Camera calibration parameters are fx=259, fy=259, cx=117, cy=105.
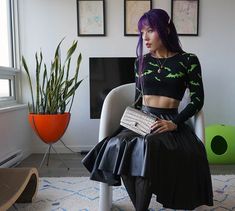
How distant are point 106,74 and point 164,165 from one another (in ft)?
5.78

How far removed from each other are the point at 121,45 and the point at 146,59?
1.47 meters

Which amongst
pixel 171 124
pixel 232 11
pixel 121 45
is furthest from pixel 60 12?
pixel 171 124

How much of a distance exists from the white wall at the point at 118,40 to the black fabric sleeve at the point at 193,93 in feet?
5.33

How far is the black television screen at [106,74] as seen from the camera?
2850mm

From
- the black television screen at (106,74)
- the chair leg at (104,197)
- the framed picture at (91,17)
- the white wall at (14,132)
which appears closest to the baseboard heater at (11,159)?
the white wall at (14,132)

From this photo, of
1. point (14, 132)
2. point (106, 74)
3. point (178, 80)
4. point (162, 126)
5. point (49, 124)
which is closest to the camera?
point (162, 126)

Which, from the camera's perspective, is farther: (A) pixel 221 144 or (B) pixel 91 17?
(B) pixel 91 17

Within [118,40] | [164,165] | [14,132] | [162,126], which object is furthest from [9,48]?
[164,165]

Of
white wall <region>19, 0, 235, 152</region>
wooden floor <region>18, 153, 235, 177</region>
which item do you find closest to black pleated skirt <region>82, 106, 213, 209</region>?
wooden floor <region>18, 153, 235, 177</region>

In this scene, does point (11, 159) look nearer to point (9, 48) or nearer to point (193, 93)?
point (9, 48)

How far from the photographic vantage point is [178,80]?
Result: 58.6 inches

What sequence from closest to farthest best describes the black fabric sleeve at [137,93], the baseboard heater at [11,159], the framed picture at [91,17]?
the black fabric sleeve at [137,93] < the baseboard heater at [11,159] < the framed picture at [91,17]

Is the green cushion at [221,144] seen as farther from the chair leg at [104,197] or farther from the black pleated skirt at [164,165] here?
the chair leg at [104,197]

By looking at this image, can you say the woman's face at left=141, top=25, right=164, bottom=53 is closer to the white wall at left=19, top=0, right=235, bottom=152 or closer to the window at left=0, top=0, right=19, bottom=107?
the white wall at left=19, top=0, right=235, bottom=152
